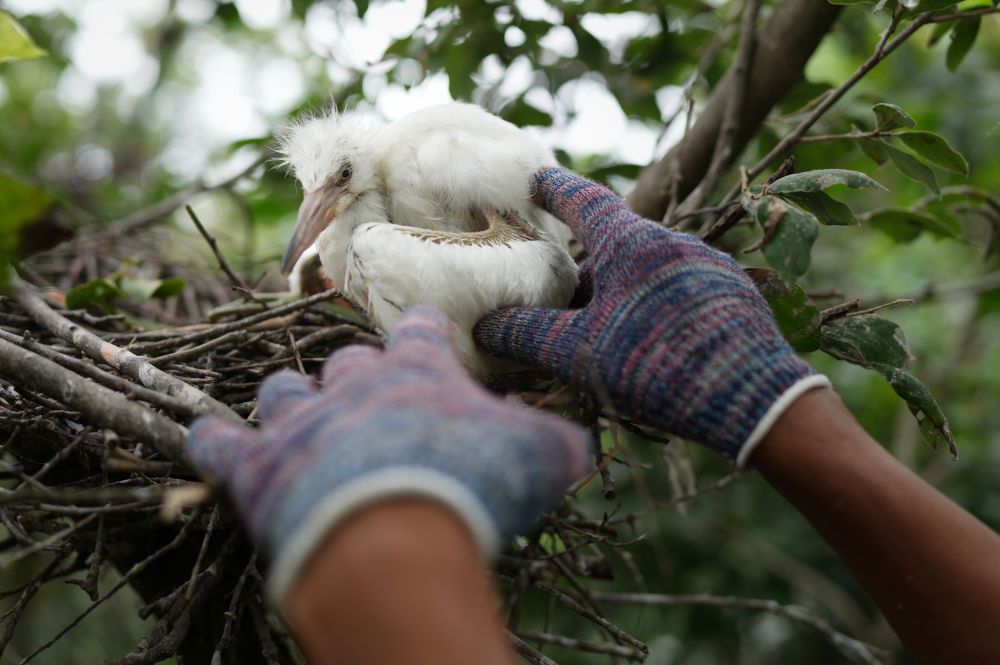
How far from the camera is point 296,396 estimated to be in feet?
2.37

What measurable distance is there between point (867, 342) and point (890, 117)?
0.36 metres

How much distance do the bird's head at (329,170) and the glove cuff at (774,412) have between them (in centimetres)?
82

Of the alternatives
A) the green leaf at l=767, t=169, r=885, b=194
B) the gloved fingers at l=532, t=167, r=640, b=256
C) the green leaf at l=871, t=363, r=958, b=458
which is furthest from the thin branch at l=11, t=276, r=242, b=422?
the green leaf at l=871, t=363, r=958, b=458

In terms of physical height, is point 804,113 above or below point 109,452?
above

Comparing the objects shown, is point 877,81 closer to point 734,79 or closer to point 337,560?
point 734,79

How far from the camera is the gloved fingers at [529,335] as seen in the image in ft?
3.01

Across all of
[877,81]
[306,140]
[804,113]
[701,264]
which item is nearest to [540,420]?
[701,264]

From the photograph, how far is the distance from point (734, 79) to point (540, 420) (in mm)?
1270

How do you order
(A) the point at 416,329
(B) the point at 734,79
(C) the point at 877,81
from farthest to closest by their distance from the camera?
(C) the point at 877,81 → (B) the point at 734,79 → (A) the point at 416,329

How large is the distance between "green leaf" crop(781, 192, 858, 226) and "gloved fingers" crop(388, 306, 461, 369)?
19.9 inches

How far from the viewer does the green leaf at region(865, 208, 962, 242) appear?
1519 mm

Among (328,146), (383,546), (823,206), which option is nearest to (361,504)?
(383,546)

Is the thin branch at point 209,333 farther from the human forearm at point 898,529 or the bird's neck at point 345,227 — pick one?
the human forearm at point 898,529

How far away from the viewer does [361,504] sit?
514 mm
